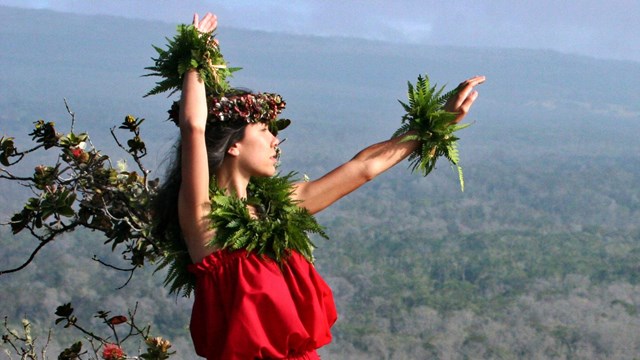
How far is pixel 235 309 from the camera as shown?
341 cm

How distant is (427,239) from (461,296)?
30.6 m

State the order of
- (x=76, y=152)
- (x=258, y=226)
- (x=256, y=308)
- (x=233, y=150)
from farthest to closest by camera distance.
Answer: (x=76, y=152), (x=233, y=150), (x=258, y=226), (x=256, y=308)

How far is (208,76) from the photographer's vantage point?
3.64 m

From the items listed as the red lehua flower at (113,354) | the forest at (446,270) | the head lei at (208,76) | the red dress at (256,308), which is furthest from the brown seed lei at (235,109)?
the forest at (446,270)

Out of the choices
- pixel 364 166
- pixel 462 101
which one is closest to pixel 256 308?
pixel 364 166

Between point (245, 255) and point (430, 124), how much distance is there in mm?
782

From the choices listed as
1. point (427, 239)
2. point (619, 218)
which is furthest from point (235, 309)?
point (619, 218)

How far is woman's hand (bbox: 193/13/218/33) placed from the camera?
367 cm

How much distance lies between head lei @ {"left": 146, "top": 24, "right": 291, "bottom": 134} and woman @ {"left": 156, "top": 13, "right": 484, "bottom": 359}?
3 centimetres

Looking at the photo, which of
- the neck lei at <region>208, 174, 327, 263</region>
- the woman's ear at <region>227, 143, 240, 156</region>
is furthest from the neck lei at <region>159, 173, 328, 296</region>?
the woman's ear at <region>227, 143, 240, 156</region>

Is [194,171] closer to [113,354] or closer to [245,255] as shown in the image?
[245,255]

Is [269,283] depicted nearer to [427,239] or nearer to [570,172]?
[427,239]

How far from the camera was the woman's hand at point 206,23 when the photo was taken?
3666 millimetres

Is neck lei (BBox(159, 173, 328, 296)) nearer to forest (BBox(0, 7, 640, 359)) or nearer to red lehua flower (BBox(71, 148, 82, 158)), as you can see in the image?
red lehua flower (BBox(71, 148, 82, 158))
